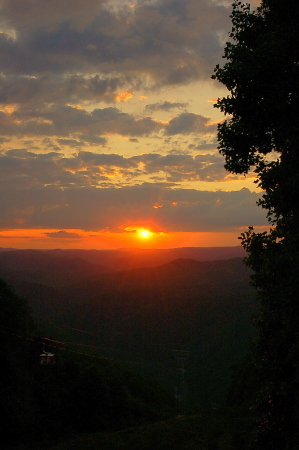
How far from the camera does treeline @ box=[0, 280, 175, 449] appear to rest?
2828cm

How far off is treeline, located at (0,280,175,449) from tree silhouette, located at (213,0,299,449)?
2400 centimetres

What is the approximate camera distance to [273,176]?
31.6 ft

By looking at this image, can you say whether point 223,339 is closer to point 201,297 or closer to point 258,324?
point 201,297

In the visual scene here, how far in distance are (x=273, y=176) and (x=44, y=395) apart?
111 feet

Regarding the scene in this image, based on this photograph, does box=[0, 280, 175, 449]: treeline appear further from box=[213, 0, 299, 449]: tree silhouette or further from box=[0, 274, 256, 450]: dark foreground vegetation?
box=[213, 0, 299, 449]: tree silhouette

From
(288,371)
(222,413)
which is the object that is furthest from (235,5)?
(222,413)

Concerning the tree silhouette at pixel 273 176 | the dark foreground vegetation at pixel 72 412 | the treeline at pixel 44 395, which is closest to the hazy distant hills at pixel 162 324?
the treeline at pixel 44 395

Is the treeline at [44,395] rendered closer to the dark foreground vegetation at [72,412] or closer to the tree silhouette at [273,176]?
the dark foreground vegetation at [72,412]

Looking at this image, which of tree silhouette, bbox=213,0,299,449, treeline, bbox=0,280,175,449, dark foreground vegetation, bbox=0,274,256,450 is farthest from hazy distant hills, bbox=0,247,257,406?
tree silhouette, bbox=213,0,299,449

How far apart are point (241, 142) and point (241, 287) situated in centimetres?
17953

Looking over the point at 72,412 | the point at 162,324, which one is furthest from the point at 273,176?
the point at 162,324

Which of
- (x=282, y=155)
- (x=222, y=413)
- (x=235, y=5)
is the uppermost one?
(x=235, y=5)

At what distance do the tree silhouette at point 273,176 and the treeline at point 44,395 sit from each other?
23999 millimetres

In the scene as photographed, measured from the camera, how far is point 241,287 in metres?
Answer: 182
